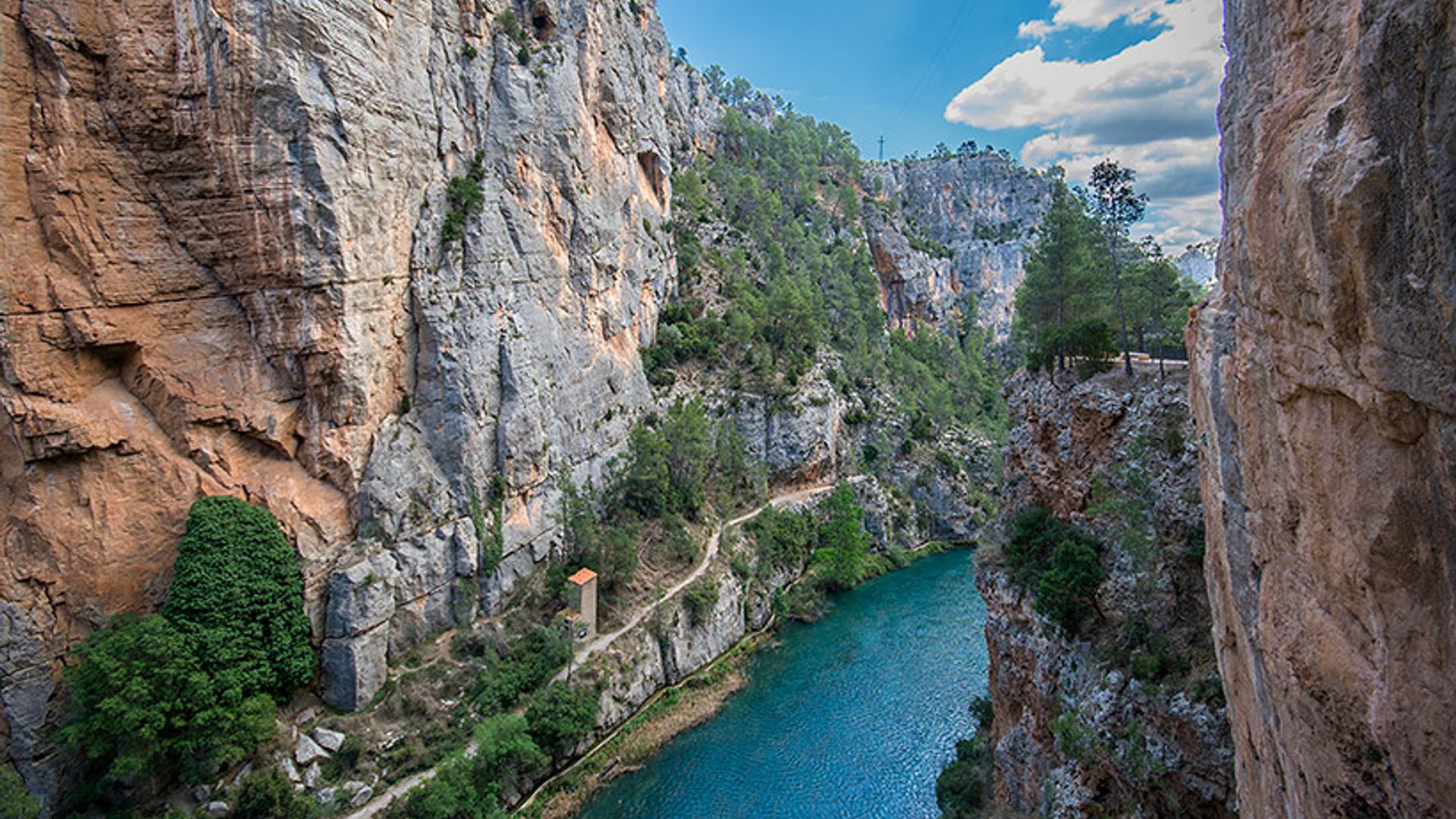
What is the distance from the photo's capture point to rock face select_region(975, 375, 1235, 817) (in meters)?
14.0

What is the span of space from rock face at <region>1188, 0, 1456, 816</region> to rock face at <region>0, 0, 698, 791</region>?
2553 centimetres

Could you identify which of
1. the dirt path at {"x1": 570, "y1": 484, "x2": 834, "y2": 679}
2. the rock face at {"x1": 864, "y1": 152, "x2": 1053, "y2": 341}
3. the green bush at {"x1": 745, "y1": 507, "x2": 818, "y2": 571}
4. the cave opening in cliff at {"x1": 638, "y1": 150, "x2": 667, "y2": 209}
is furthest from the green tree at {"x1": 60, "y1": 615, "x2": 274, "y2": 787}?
the rock face at {"x1": 864, "y1": 152, "x2": 1053, "y2": 341}

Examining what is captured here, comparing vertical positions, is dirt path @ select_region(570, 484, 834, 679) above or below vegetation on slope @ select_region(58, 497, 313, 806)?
below

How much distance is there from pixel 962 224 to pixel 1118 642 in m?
92.0

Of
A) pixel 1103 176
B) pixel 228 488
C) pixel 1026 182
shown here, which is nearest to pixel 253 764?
pixel 228 488

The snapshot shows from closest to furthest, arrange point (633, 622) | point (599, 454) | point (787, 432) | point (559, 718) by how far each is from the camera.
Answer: point (559, 718) → point (633, 622) → point (599, 454) → point (787, 432)

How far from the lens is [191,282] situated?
23.2m

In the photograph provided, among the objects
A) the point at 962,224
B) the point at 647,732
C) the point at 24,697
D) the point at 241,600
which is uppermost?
the point at 962,224

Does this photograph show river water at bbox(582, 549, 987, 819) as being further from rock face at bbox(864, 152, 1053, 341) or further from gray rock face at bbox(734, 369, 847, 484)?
rock face at bbox(864, 152, 1053, 341)

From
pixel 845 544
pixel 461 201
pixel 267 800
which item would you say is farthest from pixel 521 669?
pixel 845 544

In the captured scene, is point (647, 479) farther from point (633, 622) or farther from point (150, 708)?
point (150, 708)

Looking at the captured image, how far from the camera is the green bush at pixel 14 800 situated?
1756 centimetres

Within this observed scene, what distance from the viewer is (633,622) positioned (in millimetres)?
32969

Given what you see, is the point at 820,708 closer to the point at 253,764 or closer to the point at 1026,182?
the point at 253,764
